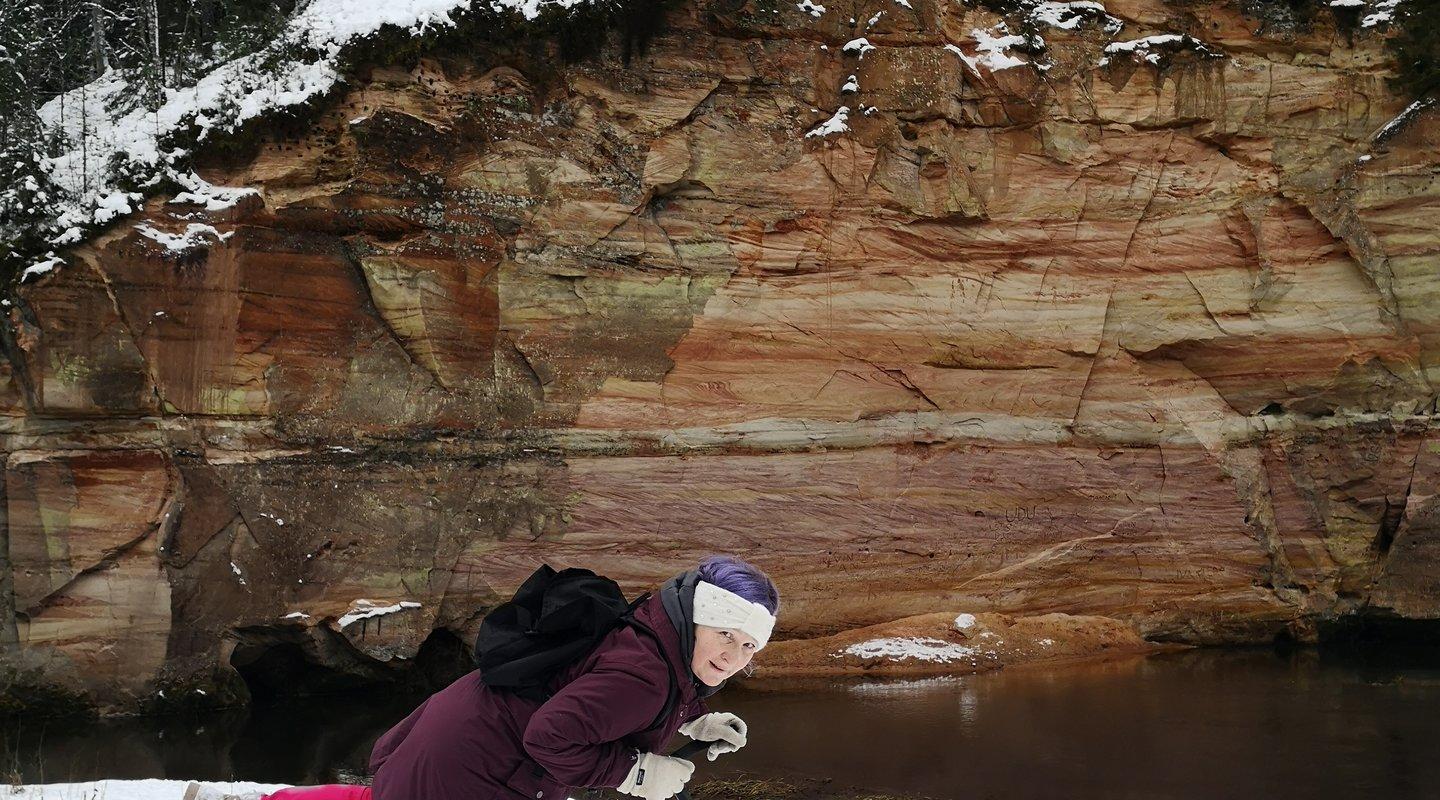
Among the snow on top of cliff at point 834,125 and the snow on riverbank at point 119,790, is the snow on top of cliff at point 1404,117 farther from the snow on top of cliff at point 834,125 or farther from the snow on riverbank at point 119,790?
the snow on riverbank at point 119,790

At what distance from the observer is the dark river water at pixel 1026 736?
7.48 metres

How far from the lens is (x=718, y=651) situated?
2748mm

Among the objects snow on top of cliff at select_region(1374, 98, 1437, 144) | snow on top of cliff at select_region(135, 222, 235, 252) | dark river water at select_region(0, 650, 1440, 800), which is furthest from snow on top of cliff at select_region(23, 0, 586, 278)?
snow on top of cliff at select_region(1374, 98, 1437, 144)

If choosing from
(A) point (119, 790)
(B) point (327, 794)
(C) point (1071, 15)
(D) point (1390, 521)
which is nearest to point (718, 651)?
(B) point (327, 794)

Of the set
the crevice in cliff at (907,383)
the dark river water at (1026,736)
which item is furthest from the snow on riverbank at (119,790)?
the crevice in cliff at (907,383)

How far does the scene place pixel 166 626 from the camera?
10023 millimetres

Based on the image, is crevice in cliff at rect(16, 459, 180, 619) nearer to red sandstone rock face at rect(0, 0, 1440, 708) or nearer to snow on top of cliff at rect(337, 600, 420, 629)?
red sandstone rock face at rect(0, 0, 1440, 708)

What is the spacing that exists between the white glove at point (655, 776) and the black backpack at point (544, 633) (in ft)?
0.51

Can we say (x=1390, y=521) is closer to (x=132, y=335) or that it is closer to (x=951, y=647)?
(x=951, y=647)

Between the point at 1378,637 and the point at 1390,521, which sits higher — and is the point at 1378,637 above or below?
below

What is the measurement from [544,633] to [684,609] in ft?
1.10

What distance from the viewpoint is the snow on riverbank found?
201 inches

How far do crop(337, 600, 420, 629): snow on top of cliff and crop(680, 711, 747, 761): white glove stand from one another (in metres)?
7.79

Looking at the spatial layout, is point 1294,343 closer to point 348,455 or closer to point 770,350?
point 770,350
